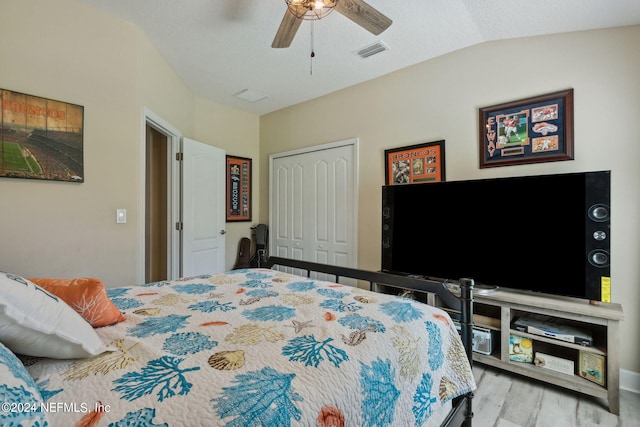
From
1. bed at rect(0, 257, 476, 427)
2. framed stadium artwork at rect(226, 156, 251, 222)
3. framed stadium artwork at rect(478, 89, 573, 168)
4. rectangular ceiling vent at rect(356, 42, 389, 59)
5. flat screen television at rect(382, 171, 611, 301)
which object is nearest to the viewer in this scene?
bed at rect(0, 257, 476, 427)

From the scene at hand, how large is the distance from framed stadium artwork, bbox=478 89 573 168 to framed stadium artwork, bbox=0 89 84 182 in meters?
3.19

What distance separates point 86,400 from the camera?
26.7 inches

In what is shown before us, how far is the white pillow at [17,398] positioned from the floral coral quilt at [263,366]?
6cm

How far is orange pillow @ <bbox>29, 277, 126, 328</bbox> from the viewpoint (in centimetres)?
110

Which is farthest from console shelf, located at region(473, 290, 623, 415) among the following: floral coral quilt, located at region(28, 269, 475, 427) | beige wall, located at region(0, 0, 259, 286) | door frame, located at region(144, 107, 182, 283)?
door frame, located at region(144, 107, 182, 283)

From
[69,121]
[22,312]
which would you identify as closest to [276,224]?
[69,121]

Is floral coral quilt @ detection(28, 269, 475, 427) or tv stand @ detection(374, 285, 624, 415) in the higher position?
floral coral quilt @ detection(28, 269, 475, 427)

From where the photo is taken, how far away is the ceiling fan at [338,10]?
1.72 meters

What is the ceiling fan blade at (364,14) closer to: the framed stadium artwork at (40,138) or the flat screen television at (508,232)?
the flat screen television at (508,232)

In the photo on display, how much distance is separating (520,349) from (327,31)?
9.33 ft

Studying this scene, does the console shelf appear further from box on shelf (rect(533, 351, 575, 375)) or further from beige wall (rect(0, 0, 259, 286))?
beige wall (rect(0, 0, 259, 286))

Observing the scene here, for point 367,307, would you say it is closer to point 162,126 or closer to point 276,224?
point 162,126

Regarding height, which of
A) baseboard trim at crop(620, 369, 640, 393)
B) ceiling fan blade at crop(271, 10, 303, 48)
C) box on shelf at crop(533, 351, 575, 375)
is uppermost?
ceiling fan blade at crop(271, 10, 303, 48)

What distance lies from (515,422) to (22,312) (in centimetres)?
236
